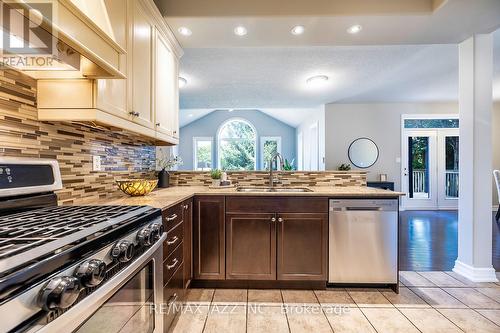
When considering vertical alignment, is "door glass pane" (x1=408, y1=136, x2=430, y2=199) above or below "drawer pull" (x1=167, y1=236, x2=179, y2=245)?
above

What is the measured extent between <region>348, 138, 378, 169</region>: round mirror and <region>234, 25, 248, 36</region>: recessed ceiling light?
4.43 metres

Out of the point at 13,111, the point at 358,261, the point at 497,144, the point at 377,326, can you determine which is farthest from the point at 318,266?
the point at 497,144

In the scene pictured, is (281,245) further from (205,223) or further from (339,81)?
(339,81)

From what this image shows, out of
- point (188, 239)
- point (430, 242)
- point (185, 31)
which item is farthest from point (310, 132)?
point (188, 239)

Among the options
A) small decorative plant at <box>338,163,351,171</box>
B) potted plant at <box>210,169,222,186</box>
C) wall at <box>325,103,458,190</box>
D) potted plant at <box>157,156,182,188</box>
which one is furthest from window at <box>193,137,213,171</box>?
potted plant at <box>210,169,222,186</box>

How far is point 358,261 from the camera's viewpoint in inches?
84.7

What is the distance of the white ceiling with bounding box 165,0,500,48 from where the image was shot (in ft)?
6.72

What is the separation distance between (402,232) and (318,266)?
2.76 metres

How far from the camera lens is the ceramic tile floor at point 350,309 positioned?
1.73m

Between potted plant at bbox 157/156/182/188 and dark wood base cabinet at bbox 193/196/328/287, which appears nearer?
dark wood base cabinet at bbox 193/196/328/287

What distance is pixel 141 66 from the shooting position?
1778mm

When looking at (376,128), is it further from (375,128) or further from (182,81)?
(182,81)

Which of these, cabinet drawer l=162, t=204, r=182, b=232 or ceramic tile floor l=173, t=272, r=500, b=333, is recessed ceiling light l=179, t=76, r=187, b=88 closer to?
cabinet drawer l=162, t=204, r=182, b=232

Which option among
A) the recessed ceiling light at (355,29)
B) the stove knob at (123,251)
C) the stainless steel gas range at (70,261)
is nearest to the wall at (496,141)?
the recessed ceiling light at (355,29)
